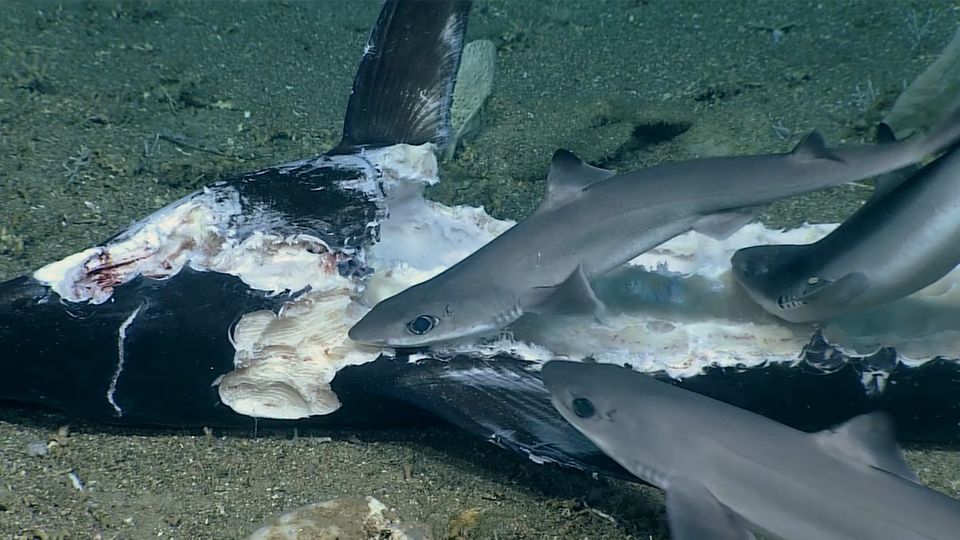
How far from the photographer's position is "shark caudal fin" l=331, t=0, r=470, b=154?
13.1ft

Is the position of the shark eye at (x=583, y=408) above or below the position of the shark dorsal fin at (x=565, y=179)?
below

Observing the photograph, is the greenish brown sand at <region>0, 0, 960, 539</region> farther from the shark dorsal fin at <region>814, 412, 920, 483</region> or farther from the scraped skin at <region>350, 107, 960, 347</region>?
the shark dorsal fin at <region>814, 412, 920, 483</region>

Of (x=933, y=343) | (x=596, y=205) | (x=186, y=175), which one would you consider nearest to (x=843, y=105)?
(x=933, y=343)

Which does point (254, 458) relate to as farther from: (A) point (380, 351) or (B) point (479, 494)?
(B) point (479, 494)

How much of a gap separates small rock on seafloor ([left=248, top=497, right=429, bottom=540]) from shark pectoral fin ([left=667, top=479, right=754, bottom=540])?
89 cm

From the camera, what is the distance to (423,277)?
3.62 meters

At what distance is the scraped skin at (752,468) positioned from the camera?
2.10 metres

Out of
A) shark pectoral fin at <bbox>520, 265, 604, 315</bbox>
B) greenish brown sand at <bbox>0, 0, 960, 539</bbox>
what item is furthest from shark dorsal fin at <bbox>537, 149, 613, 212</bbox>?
greenish brown sand at <bbox>0, 0, 960, 539</bbox>

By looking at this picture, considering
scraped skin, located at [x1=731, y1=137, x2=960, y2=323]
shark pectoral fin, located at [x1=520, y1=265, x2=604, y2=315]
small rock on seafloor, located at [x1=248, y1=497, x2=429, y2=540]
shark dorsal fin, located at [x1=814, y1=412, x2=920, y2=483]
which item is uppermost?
scraped skin, located at [x1=731, y1=137, x2=960, y2=323]

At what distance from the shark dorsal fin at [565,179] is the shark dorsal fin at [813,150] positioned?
86 centimetres

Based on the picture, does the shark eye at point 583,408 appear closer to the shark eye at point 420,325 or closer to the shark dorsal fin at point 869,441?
the shark eye at point 420,325

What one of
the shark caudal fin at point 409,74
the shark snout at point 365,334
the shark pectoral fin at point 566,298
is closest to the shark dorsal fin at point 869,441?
the shark pectoral fin at point 566,298

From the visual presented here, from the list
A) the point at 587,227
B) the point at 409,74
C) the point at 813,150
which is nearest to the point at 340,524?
the point at 587,227

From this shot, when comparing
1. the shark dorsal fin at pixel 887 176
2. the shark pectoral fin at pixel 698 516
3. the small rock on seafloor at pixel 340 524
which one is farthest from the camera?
the shark dorsal fin at pixel 887 176
